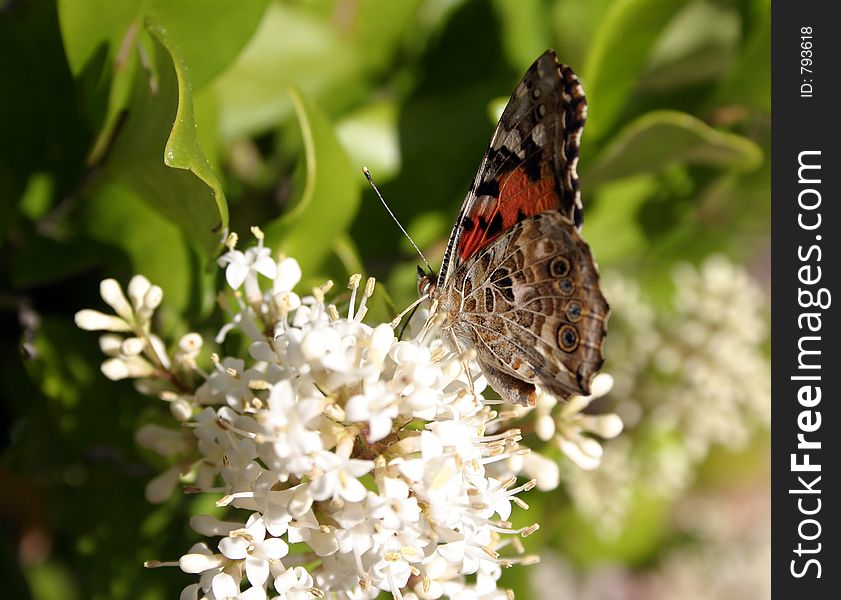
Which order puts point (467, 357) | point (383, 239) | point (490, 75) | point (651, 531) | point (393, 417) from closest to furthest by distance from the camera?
1. point (393, 417)
2. point (467, 357)
3. point (383, 239)
4. point (490, 75)
5. point (651, 531)

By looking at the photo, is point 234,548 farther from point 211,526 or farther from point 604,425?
point 604,425

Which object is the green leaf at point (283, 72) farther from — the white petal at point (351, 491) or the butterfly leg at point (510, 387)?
the white petal at point (351, 491)

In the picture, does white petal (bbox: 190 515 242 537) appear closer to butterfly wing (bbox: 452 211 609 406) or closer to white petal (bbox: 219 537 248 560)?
white petal (bbox: 219 537 248 560)

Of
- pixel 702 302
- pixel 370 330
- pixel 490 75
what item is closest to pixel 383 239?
pixel 490 75
